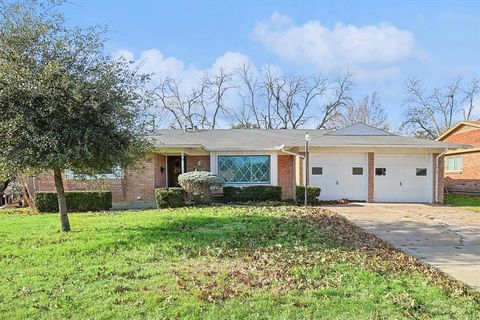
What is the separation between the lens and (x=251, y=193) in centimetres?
1645

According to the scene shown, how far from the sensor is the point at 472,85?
41.4 meters

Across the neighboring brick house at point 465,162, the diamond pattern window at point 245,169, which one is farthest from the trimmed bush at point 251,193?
the neighboring brick house at point 465,162

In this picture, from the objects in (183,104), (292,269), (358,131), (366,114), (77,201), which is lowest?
(292,269)

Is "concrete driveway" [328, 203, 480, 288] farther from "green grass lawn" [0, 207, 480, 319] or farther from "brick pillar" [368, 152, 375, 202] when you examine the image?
"brick pillar" [368, 152, 375, 202]

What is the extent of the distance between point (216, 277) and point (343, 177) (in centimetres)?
1275

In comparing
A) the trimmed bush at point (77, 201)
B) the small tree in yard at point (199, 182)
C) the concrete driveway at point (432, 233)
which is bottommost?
the concrete driveway at point (432, 233)

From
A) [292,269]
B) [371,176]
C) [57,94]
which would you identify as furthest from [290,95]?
[292,269]

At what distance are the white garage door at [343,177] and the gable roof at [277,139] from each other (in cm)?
81

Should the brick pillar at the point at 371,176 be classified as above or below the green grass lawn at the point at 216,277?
above

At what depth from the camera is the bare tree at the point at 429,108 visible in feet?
139

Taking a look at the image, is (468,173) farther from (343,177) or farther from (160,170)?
(160,170)

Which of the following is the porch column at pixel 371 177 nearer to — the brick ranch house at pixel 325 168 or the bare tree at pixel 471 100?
the brick ranch house at pixel 325 168

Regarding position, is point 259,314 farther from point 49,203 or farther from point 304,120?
point 304,120

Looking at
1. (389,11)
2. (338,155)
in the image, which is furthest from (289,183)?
(389,11)
